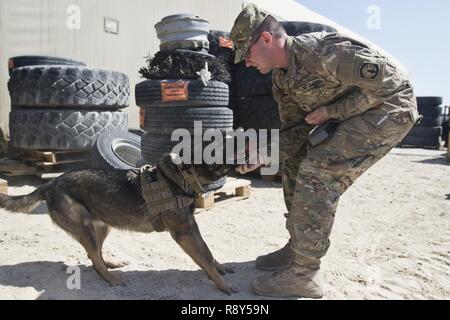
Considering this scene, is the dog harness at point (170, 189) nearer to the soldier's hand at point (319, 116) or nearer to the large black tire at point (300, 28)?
the soldier's hand at point (319, 116)

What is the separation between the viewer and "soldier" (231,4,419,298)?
96.7 inches

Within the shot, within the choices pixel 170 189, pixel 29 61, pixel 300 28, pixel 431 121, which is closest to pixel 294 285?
pixel 170 189

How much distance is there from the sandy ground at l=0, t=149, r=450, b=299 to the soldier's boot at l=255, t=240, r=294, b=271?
0.29 feet

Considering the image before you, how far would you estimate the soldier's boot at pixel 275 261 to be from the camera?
305 centimetres

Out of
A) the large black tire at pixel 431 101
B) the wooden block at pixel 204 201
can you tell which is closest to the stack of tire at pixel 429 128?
the large black tire at pixel 431 101

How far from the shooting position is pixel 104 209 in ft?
9.60

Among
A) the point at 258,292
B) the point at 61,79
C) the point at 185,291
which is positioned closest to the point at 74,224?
the point at 185,291

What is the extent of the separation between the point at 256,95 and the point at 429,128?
9.37m

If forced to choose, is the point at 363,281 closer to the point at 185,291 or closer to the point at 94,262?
the point at 185,291

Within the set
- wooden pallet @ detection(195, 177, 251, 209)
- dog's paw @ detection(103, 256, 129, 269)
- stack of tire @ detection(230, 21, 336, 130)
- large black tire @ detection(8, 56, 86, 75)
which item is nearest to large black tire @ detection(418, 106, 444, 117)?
stack of tire @ detection(230, 21, 336, 130)

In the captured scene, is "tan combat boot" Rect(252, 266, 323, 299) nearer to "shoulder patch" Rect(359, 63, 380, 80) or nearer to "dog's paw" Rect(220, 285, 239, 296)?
"dog's paw" Rect(220, 285, 239, 296)

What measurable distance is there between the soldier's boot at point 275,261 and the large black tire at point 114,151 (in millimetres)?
2050

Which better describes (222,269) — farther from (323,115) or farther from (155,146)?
(155,146)
